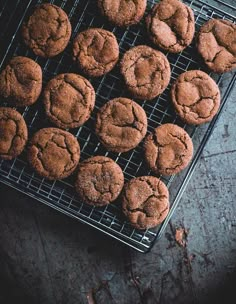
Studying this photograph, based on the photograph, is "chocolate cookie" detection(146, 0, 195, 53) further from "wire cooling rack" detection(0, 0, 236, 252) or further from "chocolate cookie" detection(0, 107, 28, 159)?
"chocolate cookie" detection(0, 107, 28, 159)

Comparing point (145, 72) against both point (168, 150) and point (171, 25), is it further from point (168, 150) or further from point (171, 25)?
point (168, 150)

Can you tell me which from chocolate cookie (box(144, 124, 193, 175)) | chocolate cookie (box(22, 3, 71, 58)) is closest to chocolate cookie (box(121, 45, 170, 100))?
chocolate cookie (box(144, 124, 193, 175))

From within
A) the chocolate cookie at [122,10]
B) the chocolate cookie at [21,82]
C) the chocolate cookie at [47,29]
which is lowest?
the chocolate cookie at [21,82]

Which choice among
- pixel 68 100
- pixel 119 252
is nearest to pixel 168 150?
pixel 68 100

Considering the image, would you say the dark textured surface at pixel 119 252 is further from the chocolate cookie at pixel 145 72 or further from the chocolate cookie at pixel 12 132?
the chocolate cookie at pixel 145 72

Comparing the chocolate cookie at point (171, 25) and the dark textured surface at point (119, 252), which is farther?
the dark textured surface at point (119, 252)

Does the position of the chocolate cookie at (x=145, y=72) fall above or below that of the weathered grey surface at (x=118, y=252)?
above

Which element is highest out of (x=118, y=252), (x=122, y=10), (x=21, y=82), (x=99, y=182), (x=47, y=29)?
(x=122, y=10)

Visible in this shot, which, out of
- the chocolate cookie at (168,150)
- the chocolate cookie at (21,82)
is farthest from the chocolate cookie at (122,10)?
the chocolate cookie at (168,150)
